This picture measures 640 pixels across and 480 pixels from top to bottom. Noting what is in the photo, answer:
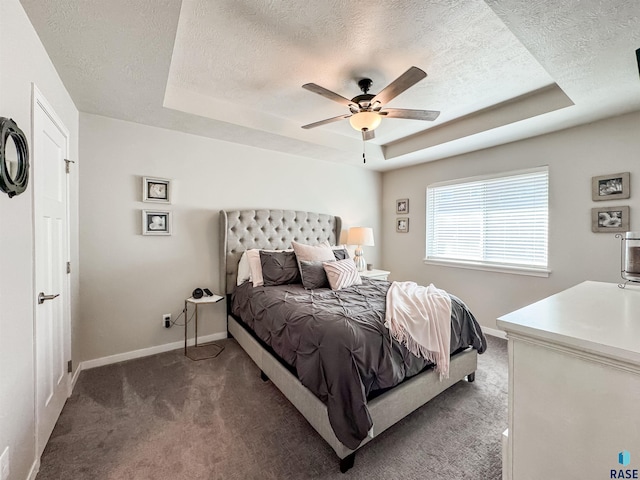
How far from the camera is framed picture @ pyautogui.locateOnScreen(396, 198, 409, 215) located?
470 centimetres

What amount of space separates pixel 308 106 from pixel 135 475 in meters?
3.23

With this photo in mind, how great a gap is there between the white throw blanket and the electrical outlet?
194 cm

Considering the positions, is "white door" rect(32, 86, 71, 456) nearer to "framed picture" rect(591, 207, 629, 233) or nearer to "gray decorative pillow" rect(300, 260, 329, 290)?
"gray decorative pillow" rect(300, 260, 329, 290)

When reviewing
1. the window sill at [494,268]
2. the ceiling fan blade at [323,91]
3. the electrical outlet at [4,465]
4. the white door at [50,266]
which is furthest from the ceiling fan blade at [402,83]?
the electrical outlet at [4,465]

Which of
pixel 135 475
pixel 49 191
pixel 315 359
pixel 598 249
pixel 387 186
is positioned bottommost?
pixel 135 475

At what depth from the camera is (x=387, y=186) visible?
5.04 meters

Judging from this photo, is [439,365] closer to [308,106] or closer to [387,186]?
[308,106]

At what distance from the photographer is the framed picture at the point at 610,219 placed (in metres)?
2.61

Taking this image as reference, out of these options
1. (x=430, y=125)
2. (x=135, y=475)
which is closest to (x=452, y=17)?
(x=430, y=125)

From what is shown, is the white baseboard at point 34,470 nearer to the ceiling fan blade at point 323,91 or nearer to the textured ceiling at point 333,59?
the textured ceiling at point 333,59

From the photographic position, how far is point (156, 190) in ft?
9.72

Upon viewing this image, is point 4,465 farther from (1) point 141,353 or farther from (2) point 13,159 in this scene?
(1) point 141,353

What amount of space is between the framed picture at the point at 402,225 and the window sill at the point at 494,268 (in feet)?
2.14

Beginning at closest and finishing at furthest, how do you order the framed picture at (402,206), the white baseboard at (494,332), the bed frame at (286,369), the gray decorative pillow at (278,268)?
the bed frame at (286,369) → the gray decorative pillow at (278,268) → the white baseboard at (494,332) → the framed picture at (402,206)
